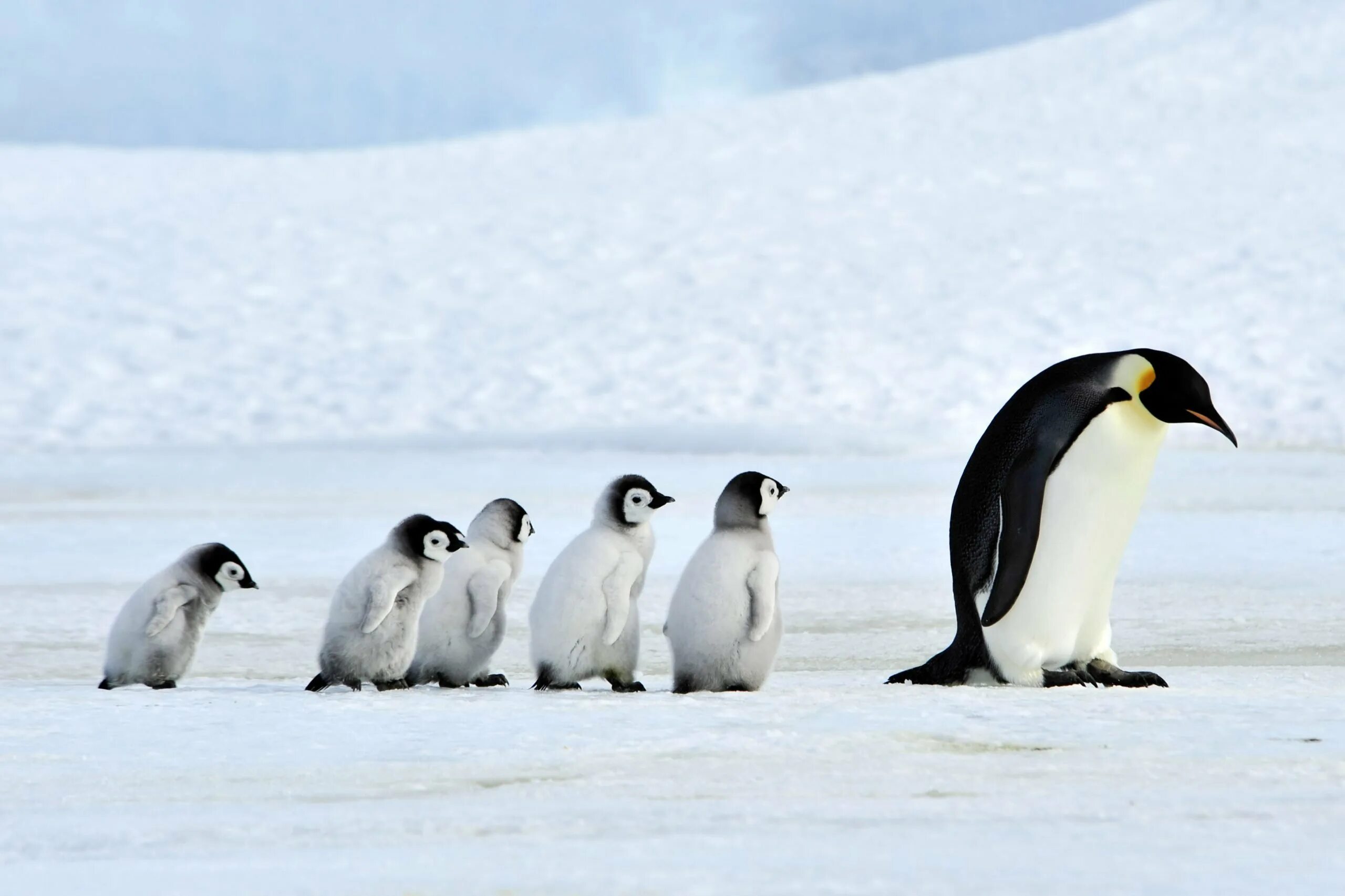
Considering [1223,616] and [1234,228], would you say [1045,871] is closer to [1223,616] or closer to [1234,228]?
[1223,616]

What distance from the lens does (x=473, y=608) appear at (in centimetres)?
321

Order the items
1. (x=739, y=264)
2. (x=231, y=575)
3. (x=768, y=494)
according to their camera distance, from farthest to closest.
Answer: (x=739, y=264) → (x=231, y=575) → (x=768, y=494)

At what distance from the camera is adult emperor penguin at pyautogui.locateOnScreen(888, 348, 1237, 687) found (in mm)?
2961

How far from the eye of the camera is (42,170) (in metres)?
17.9

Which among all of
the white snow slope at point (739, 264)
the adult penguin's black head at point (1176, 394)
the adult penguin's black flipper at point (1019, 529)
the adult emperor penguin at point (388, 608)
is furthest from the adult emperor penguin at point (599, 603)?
the white snow slope at point (739, 264)

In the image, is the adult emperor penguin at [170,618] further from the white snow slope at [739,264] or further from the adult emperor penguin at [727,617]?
the white snow slope at [739,264]

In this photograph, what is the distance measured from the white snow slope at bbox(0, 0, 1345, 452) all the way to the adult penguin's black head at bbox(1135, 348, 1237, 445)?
6946mm

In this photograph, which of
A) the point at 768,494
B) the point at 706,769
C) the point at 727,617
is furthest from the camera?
the point at 768,494

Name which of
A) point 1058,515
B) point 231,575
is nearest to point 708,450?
point 231,575

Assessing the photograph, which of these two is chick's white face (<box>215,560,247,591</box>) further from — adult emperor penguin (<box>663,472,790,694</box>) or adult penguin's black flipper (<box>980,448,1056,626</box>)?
adult penguin's black flipper (<box>980,448,1056,626</box>)

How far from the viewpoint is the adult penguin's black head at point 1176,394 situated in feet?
9.67

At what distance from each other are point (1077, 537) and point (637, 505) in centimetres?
85

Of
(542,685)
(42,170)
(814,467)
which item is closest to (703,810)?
(542,685)

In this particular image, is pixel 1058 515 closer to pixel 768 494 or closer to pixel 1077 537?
pixel 1077 537
